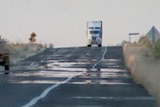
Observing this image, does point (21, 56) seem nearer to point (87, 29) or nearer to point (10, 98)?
point (87, 29)

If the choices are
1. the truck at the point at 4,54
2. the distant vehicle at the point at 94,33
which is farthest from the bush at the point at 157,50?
the distant vehicle at the point at 94,33

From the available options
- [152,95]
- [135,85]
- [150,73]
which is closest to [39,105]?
[152,95]

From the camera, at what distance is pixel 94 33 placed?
99250 mm

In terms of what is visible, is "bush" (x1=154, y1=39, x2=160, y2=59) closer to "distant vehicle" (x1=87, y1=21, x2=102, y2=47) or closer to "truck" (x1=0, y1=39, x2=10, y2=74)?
"truck" (x1=0, y1=39, x2=10, y2=74)

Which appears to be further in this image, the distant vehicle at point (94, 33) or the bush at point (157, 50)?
the distant vehicle at point (94, 33)

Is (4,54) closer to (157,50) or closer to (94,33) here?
(157,50)

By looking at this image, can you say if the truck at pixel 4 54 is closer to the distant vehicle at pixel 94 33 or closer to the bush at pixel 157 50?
the bush at pixel 157 50

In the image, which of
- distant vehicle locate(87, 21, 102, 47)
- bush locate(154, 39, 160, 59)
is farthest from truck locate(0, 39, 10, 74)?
distant vehicle locate(87, 21, 102, 47)

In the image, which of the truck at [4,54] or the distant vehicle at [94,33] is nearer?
the truck at [4,54]

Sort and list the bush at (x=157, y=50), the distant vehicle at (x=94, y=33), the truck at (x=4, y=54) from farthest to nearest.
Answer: the distant vehicle at (x=94, y=33)
the bush at (x=157, y=50)
the truck at (x=4, y=54)

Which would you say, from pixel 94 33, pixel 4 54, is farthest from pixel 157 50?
pixel 94 33

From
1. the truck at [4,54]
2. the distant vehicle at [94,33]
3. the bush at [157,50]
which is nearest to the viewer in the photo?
the truck at [4,54]

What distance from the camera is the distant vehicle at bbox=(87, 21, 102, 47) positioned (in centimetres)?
9659

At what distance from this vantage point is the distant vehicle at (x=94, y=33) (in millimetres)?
96588
